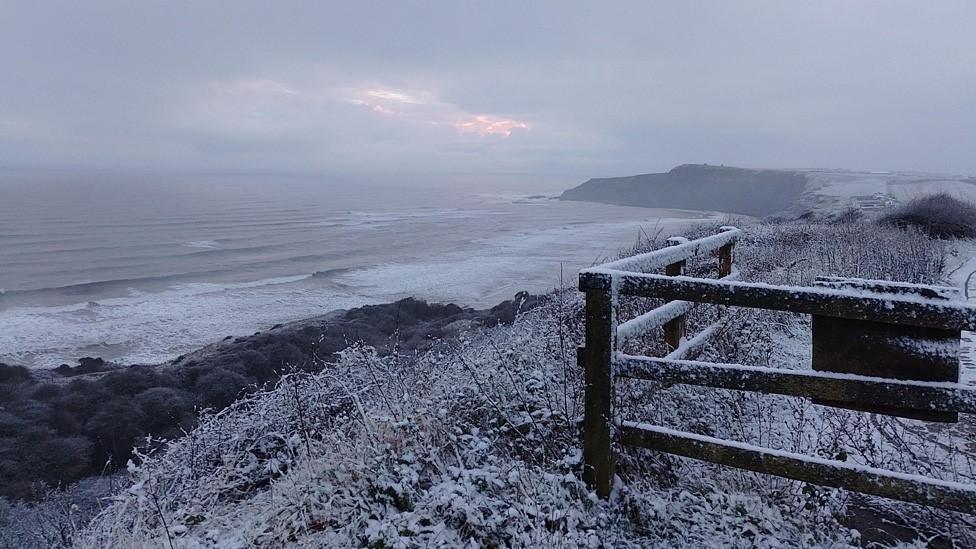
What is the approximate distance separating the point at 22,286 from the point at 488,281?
2575cm

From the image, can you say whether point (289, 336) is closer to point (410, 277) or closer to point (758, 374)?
point (410, 277)

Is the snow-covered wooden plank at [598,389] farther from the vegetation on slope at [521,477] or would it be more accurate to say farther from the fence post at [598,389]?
the vegetation on slope at [521,477]

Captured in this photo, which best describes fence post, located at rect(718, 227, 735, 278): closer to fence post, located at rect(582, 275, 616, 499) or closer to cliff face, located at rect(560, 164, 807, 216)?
fence post, located at rect(582, 275, 616, 499)

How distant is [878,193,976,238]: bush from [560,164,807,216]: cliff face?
69274mm

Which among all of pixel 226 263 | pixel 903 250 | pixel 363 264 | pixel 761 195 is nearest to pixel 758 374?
pixel 903 250

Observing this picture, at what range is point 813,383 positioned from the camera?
2.85 m

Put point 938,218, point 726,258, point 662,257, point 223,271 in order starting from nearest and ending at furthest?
point 662,257
point 726,258
point 938,218
point 223,271

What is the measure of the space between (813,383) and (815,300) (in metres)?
0.43

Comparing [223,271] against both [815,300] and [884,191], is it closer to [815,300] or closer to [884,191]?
[815,300]

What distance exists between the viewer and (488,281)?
31125 millimetres

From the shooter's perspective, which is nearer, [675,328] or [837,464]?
[837,464]

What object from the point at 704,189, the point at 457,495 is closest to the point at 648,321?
the point at 457,495

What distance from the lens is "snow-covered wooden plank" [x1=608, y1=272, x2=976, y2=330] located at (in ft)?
8.23

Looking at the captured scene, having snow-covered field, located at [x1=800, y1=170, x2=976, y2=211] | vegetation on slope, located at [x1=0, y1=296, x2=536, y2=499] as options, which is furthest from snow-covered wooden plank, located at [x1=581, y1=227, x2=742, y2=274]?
snow-covered field, located at [x1=800, y1=170, x2=976, y2=211]
